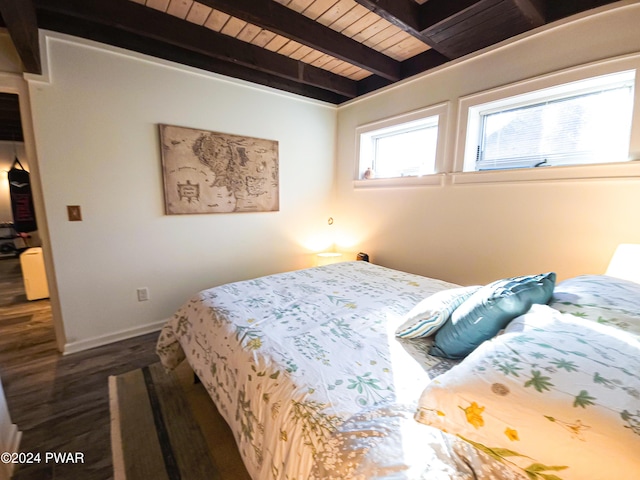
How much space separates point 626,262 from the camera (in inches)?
56.2

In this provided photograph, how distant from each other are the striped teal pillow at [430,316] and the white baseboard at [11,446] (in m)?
1.75

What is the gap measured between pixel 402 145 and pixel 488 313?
237cm

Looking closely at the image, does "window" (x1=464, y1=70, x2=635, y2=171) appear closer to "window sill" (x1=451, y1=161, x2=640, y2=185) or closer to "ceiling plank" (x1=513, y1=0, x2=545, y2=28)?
"window sill" (x1=451, y1=161, x2=640, y2=185)

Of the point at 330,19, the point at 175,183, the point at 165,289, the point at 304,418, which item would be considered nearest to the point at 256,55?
the point at 330,19

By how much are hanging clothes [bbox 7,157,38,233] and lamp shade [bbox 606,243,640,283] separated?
8283 mm

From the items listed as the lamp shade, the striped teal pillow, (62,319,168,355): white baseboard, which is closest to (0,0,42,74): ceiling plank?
(62,319,168,355): white baseboard

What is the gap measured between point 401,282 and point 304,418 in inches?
53.6

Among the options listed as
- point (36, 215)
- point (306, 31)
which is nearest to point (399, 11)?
point (306, 31)

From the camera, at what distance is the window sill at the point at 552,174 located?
1.56 m

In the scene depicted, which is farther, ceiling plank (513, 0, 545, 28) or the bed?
ceiling plank (513, 0, 545, 28)

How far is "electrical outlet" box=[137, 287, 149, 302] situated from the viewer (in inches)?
93.0

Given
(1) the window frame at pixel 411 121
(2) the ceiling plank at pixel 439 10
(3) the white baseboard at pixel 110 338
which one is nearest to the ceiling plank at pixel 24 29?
(3) the white baseboard at pixel 110 338

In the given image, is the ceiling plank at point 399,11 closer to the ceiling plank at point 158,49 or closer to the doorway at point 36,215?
the ceiling plank at point 158,49

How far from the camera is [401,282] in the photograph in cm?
196
